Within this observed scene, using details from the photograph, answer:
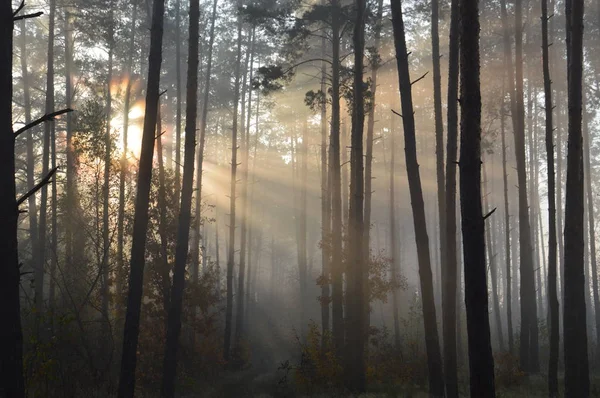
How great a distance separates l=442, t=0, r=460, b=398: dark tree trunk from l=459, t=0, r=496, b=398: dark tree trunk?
379 centimetres

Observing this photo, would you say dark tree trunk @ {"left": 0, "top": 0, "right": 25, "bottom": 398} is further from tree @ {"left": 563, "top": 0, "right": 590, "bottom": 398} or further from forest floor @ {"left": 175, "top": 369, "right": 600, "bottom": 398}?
tree @ {"left": 563, "top": 0, "right": 590, "bottom": 398}

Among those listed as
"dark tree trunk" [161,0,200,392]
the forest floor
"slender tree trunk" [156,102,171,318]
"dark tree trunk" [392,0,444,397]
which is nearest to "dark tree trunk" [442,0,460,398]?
"dark tree trunk" [392,0,444,397]

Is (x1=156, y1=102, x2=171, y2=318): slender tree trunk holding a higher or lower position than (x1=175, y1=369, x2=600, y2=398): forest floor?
higher

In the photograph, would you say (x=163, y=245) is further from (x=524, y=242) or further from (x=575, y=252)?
(x=575, y=252)

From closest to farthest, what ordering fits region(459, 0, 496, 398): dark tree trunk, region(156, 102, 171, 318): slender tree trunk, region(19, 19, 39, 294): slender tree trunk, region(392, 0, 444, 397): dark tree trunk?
region(459, 0, 496, 398): dark tree trunk, region(392, 0, 444, 397): dark tree trunk, region(156, 102, 171, 318): slender tree trunk, region(19, 19, 39, 294): slender tree trunk

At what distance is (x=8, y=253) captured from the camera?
4.21m

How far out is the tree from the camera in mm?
8984

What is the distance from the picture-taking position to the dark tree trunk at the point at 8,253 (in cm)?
412

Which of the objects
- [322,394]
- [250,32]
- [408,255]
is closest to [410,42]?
[250,32]

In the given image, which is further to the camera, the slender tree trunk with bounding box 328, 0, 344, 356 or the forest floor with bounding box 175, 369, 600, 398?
the slender tree trunk with bounding box 328, 0, 344, 356

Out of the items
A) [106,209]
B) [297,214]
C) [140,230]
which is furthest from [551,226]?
[297,214]

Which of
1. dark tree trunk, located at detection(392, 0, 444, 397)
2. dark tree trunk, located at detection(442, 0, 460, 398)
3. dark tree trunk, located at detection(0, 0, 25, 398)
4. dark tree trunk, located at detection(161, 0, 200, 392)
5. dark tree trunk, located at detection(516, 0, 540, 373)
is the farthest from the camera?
dark tree trunk, located at detection(516, 0, 540, 373)

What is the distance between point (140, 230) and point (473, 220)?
20.4 ft

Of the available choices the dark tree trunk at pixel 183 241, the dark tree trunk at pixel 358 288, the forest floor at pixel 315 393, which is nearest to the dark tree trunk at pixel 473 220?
the forest floor at pixel 315 393
